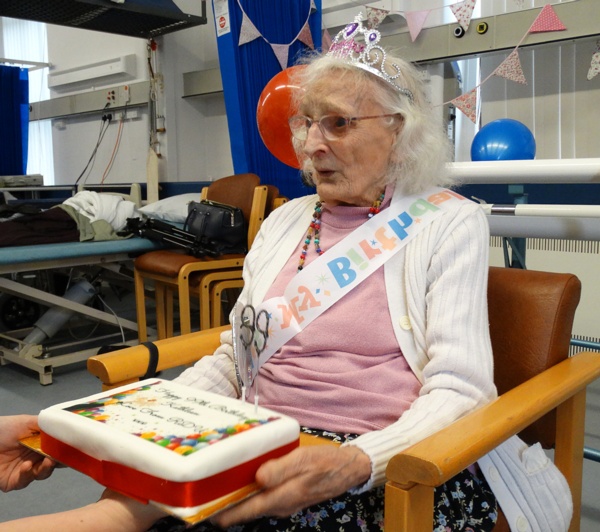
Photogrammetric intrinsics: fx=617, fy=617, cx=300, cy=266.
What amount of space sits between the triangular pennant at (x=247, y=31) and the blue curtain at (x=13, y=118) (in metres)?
4.09

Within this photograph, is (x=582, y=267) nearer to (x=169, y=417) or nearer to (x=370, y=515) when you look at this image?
(x=370, y=515)

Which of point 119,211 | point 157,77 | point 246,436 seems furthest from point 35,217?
point 246,436

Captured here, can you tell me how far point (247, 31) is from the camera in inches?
135

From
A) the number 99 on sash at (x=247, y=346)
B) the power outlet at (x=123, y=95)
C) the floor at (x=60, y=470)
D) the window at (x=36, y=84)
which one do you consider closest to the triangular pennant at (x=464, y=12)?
the floor at (x=60, y=470)

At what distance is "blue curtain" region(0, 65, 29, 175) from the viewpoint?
21.2 feet

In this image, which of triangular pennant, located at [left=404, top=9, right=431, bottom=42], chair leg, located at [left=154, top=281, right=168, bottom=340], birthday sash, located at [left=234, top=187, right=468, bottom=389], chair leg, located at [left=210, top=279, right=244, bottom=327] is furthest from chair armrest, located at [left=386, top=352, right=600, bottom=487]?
triangular pennant, located at [left=404, top=9, right=431, bottom=42]

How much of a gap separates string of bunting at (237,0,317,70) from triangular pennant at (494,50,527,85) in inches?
44.6

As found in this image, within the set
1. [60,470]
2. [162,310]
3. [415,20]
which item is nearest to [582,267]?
[415,20]

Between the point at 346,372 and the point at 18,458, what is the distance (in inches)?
22.2

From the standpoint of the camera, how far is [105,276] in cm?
435

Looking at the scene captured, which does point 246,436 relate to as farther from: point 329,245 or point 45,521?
point 329,245

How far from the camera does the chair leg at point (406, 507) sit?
0.76 m

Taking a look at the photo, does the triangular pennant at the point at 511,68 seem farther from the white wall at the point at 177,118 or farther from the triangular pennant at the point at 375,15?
the white wall at the point at 177,118

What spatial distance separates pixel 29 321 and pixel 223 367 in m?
3.28
